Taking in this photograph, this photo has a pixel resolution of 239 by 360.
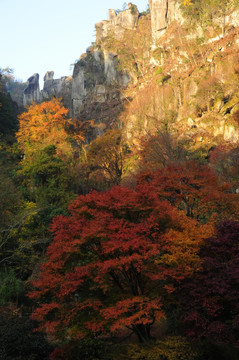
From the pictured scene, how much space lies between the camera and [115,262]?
894cm

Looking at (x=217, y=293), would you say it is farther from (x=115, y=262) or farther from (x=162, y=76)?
(x=162, y=76)

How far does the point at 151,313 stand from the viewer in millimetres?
9273

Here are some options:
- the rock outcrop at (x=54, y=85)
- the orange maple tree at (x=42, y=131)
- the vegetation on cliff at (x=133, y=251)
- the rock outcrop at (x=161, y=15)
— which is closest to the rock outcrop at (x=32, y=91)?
the rock outcrop at (x=54, y=85)

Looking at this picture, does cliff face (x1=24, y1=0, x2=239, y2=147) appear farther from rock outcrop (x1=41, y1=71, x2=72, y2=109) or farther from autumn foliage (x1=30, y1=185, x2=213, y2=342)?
autumn foliage (x1=30, y1=185, x2=213, y2=342)

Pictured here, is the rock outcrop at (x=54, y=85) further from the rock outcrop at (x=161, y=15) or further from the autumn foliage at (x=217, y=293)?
the autumn foliage at (x=217, y=293)

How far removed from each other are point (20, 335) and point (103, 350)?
9.15ft

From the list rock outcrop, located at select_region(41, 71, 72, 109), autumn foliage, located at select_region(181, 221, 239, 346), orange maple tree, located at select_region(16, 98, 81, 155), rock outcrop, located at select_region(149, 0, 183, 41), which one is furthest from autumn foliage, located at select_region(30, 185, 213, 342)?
rock outcrop, located at select_region(41, 71, 72, 109)

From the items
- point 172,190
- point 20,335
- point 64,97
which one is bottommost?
point 20,335

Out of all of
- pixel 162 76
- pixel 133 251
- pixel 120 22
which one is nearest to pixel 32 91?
pixel 120 22

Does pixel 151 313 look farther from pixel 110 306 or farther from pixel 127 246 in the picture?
pixel 127 246

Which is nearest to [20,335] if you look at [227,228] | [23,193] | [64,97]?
[227,228]

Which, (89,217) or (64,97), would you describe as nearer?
(89,217)

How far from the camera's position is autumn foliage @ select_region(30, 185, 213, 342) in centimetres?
908

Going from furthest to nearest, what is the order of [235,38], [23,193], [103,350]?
1. [235,38]
2. [23,193]
3. [103,350]
